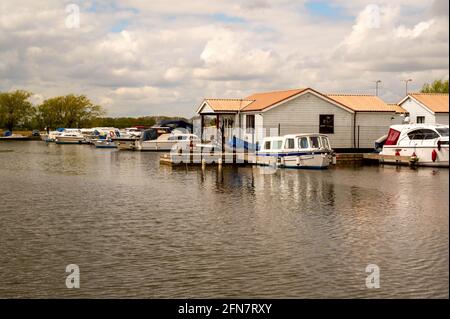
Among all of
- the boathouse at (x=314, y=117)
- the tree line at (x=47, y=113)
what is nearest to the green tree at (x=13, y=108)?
the tree line at (x=47, y=113)

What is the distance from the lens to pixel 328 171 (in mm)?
39031

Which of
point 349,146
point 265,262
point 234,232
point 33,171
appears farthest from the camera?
point 349,146

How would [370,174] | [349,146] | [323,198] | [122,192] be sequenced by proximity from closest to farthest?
[323,198], [122,192], [370,174], [349,146]

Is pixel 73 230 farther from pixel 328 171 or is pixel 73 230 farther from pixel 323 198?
pixel 328 171

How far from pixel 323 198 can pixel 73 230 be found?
38.1 ft

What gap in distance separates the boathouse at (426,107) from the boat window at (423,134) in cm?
1496

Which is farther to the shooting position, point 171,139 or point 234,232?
point 171,139

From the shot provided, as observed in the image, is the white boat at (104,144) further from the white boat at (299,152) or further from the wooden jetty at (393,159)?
the wooden jetty at (393,159)

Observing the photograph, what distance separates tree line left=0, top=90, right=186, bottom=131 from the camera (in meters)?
131

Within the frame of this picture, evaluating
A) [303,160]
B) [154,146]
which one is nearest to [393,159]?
[303,160]

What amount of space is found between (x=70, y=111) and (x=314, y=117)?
9338 centimetres

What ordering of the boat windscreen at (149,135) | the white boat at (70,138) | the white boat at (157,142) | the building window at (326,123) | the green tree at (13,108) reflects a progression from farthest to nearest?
the green tree at (13,108)
the white boat at (70,138)
the boat windscreen at (149,135)
the white boat at (157,142)
the building window at (326,123)

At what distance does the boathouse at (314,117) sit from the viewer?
51281 mm

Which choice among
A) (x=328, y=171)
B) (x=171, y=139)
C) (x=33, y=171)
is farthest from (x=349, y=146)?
(x=33, y=171)
